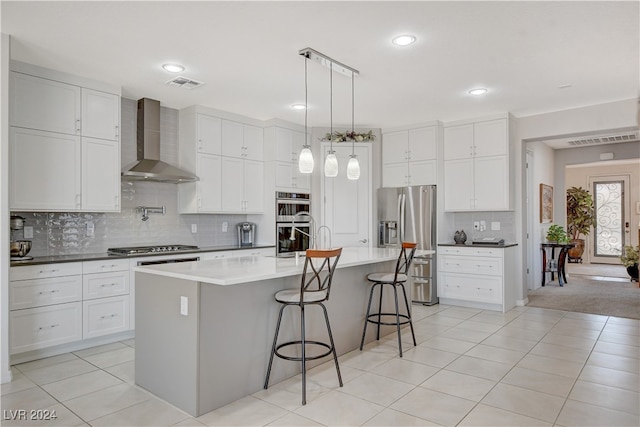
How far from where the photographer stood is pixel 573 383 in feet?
9.97

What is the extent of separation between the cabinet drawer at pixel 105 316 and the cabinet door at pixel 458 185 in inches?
173

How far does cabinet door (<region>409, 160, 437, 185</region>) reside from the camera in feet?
19.5

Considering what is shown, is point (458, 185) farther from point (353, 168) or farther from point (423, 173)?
point (353, 168)

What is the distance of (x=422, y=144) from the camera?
606 cm

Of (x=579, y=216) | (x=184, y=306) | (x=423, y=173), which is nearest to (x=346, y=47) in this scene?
(x=184, y=306)

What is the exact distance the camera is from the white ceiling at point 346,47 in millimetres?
2789

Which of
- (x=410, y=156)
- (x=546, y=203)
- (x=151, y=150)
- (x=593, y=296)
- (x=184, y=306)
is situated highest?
(x=410, y=156)

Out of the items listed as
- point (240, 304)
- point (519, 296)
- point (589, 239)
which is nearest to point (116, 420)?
point (240, 304)

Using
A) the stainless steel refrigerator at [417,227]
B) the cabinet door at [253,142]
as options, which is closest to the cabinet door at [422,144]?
the stainless steel refrigerator at [417,227]

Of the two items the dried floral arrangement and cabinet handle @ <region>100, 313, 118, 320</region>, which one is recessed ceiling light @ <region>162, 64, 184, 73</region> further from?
the dried floral arrangement

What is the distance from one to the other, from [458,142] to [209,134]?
3454mm

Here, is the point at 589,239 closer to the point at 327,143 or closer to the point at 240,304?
the point at 327,143

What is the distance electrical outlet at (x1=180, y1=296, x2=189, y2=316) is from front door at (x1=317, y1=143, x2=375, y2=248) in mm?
3657

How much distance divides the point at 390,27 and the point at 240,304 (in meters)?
2.27
